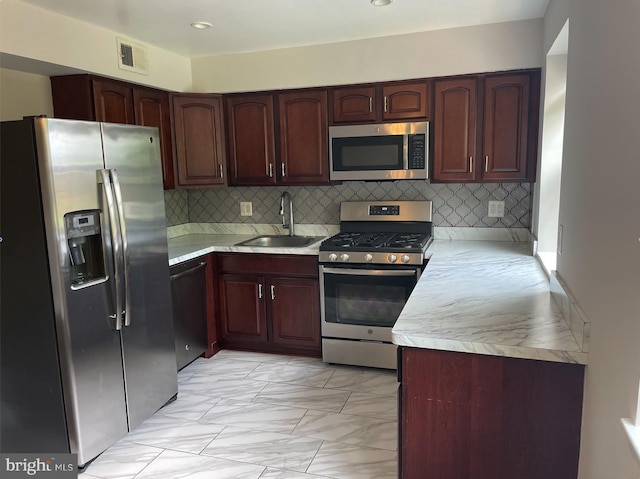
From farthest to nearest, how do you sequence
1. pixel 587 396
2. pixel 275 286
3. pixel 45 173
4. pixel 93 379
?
pixel 275 286 < pixel 93 379 < pixel 45 173 < pixel 587 396

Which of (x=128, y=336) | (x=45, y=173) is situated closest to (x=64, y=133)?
(x=45, y=173)

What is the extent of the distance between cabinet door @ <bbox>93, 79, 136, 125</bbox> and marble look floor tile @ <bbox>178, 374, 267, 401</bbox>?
1.88 m

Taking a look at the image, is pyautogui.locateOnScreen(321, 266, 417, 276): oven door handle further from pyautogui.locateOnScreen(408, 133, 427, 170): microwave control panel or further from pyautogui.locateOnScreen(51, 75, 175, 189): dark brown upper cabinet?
pyautogui.locateOnScreen(51, 75, 175, 189): dark brown upper cabinet

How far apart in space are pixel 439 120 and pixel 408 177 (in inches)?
17.6

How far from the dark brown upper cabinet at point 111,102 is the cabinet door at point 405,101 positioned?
1689mm

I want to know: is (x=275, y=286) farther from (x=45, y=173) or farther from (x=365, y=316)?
(x=45, y=173)

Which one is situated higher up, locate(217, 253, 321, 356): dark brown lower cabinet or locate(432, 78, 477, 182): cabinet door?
locate(432, 78, 477, 182): cabinet door

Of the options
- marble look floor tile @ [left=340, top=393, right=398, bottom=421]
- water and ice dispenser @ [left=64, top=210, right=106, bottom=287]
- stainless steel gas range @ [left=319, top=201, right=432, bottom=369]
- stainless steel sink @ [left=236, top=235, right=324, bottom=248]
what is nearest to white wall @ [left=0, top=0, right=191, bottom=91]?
water and ice dispenser @ [left=64, top=210, right=106, bottom=287]

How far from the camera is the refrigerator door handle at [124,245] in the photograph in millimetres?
2332

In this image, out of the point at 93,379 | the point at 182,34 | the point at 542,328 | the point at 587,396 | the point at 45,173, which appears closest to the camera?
the point at 587,396

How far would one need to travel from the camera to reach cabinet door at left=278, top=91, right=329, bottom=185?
11.5ft

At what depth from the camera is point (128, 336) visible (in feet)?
8.17

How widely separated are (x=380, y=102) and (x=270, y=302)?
1.71 metres

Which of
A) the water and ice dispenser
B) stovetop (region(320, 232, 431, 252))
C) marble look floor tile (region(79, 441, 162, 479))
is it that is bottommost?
marble look floor tile (region(79, 441, 162, 479))
